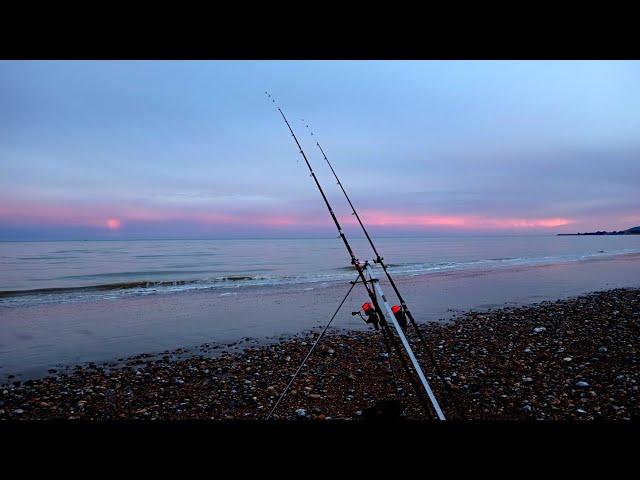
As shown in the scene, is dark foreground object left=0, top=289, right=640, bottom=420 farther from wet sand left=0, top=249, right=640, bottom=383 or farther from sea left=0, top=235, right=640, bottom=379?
sea left=0, top=235, right=640, bottom=379

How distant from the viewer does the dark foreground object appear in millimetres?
5496

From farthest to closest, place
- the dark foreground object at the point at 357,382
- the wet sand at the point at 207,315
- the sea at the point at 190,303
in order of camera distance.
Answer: the sea at the point at 190,303 < the wet sand at the point at 207,315 < the dark foreground object at the point at 357,382

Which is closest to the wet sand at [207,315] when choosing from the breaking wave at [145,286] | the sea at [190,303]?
the sea at [190,303]

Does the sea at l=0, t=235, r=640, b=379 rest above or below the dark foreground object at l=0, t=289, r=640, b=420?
below

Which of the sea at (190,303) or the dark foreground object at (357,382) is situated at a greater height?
the dark foreground object at (357,382)

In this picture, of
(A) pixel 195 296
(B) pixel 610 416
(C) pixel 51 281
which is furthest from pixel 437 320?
(C) pixel 51 281

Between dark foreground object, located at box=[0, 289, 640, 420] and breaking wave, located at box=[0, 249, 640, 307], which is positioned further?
breaking wave, located at box=[0, 249, 640, 307]

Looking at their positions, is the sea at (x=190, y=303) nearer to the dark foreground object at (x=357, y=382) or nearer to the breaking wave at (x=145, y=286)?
the breaking wave at (x=145, y=286)

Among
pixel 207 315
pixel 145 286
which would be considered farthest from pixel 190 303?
pixel 145 286

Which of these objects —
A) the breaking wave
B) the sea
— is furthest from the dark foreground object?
the breaking wave

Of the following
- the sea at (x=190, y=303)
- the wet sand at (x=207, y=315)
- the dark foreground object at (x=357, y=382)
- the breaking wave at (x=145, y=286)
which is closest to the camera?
the dark foreground object at (x=357, y=382)

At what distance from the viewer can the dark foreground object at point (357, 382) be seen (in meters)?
5.50

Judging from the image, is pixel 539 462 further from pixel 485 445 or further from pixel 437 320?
pixel 437 320
